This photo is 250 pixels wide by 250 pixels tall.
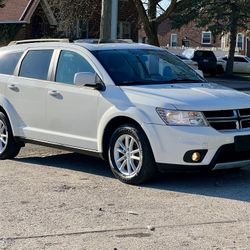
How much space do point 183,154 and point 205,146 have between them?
0.86ft

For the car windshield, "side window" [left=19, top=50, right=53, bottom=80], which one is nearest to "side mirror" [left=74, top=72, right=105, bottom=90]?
the car windshield

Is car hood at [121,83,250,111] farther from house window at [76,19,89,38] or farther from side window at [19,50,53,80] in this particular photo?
house window at [76,19,89,38]

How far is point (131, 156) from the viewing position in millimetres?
7520

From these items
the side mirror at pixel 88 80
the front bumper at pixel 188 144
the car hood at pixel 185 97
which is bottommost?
the front bumper at pixel 188 144

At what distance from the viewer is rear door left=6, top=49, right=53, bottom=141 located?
8672mm

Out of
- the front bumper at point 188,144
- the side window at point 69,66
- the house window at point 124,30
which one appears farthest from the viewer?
the house window at point 124,30

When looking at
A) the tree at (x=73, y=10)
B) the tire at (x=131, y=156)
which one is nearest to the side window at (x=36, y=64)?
the tire at (x=131, y=156)

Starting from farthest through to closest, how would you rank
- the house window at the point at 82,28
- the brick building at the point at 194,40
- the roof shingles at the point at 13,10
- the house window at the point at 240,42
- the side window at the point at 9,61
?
the brick building at the point at 194,40
the house window at the point at 240,42
the house window at the point at 82,28
the roof shingles at the point at 13,10
the side window at the point at 9,61

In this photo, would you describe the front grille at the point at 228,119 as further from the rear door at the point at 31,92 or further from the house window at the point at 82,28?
the house window at the point at 82,28

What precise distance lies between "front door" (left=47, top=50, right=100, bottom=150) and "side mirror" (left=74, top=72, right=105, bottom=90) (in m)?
0.08

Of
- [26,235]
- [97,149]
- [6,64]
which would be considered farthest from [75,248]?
[6,64]

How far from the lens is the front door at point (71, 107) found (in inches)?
313

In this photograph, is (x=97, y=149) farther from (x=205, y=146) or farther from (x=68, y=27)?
(x=68, y=27)

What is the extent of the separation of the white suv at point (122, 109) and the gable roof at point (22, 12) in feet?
84.9
